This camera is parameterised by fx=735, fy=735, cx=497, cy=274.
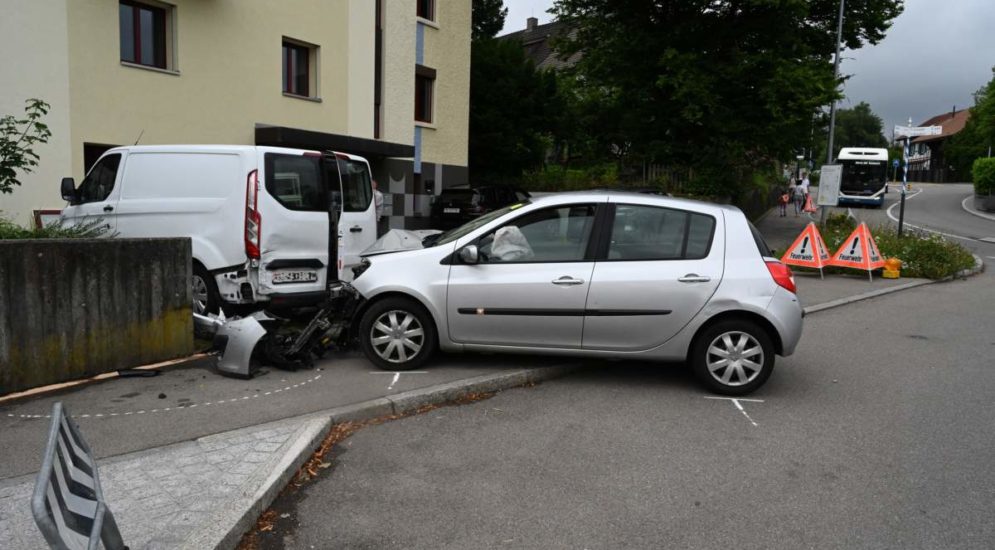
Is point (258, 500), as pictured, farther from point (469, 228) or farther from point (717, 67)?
→ point (717, 67)

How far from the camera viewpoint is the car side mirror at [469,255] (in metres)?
6.32

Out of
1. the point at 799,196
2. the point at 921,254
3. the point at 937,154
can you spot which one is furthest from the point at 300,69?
the point at 937,154

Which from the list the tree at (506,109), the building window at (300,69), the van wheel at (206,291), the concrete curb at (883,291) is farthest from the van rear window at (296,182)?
the tree at (506,109)

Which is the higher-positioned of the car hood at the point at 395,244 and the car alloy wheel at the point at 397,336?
the car hood at the point at 395,244

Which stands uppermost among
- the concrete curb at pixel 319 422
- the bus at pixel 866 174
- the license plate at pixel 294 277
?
the bus at pixel 866 174

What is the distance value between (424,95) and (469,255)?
1806cm

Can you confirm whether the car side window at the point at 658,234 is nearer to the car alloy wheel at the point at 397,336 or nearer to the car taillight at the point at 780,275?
the car taillight at the point at 780,275

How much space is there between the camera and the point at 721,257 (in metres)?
6.27

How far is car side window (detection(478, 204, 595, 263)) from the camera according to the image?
21.0ft

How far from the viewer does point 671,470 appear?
4.59 metres

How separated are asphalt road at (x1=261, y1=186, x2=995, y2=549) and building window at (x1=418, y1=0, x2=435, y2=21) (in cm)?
1840

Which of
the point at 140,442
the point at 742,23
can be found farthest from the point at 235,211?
the point at 742,23

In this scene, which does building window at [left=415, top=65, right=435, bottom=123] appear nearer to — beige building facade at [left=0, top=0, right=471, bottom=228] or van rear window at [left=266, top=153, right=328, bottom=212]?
beige building facade at [left=0, top=0, right=471, bottom=228]

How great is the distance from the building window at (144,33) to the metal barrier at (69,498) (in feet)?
44.2
